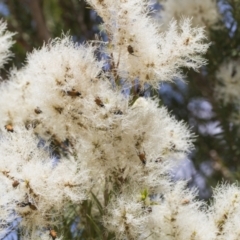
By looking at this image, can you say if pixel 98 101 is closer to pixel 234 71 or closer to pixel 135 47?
pixel 135 47

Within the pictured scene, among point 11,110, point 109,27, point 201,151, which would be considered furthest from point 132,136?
point 201,151

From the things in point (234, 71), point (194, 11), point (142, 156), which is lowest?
point (234, 71)

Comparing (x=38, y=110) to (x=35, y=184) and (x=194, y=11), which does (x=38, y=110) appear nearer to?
(x=35, y=184)

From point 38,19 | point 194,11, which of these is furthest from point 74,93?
point 38,19

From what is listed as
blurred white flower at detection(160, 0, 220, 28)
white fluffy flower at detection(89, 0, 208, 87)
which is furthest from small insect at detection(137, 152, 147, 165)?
blurred white flower at detection(160, 0, 220, 28)

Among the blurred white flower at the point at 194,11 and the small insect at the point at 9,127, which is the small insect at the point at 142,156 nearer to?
the small insect at the point at 9,127

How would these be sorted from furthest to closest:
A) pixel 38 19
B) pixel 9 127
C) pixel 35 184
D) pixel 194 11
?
pixel 38 19 → pixel 194 11 → pixel 9 127 → pixel 35 184

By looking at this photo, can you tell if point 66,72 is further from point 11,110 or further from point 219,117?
point 219,117

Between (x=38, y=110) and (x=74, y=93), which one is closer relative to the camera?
(x=74, y=93)

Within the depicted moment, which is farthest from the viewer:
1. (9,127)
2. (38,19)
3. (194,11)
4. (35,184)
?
(38,19)

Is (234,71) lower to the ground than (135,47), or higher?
lower

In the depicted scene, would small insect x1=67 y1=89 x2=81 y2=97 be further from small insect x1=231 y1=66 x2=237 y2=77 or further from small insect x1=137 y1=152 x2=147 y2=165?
small insect x1=231 y1=66 x2=237 y2=77
